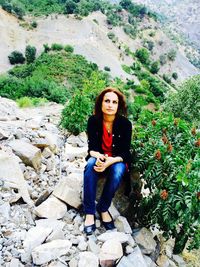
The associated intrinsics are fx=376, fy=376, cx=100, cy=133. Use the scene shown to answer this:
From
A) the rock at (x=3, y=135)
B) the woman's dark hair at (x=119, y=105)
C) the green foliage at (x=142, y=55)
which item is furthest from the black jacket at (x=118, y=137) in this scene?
the green foliage at (x=142, y=55)

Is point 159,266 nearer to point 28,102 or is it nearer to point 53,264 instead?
point 53,264

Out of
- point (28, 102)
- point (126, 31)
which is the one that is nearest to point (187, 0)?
point (126, 31)

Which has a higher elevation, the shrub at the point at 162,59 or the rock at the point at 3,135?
the rock at the point at 3,135

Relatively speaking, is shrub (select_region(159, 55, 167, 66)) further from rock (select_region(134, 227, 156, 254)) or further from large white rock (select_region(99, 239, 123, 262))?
large white rock (select_region(99, 239, 123, 262))

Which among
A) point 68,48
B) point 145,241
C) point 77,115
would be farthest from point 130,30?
point 145,241

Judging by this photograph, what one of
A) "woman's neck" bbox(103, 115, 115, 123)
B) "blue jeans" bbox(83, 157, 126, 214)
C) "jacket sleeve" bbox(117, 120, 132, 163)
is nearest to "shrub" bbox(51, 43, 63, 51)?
"woman's neck" bbox(103, 115, 115, 123)

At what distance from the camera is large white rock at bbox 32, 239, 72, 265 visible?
3.90 m

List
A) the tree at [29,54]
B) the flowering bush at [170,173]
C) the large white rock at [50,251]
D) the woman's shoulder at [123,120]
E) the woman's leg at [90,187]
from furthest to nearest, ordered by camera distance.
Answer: the tree at [29,54], the woman's shoulder at [123,120], the woman's leg at [90,187], the flowering bush at [170,173], the large white rock at [50,251]

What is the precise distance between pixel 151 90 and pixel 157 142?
1799 inches

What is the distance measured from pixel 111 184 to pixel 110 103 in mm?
1083

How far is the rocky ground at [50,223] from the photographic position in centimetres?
404

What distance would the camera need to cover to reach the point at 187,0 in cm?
19088

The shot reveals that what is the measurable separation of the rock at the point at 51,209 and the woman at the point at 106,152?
0.34 m

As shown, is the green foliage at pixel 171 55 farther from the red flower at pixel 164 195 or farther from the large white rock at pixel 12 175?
the red flower at pixel 164 195
